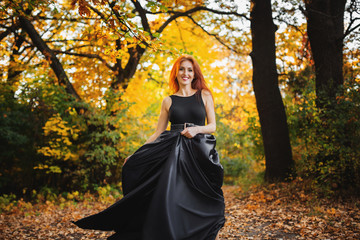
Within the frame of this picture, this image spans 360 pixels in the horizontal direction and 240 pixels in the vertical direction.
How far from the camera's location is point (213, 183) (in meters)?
3.07

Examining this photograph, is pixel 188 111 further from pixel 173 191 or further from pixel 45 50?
pixel 45 50

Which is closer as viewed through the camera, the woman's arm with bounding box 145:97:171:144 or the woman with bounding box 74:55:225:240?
the woman with bounding box 74:55:225:240

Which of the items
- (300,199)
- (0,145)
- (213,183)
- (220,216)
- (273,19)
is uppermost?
(273,19)

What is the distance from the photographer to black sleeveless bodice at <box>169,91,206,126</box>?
10.9 feet

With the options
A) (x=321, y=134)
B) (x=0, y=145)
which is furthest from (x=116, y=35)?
(x=0, y=145)

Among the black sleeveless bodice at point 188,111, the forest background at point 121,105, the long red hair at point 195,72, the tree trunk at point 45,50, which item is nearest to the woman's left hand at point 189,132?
the black sleeveless bodice at point 188,111

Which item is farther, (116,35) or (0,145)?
(0,145)

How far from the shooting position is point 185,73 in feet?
11.5

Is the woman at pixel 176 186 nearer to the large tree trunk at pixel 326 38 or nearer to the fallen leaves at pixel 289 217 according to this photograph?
the fallen leaves at pixel 289 217

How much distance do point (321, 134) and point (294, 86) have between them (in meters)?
2.58

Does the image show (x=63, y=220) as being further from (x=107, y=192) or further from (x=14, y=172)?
(x=14, y=172)

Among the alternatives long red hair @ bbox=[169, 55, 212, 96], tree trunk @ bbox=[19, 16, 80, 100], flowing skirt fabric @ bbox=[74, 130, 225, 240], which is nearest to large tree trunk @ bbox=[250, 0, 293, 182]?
long red hair @ bbox=[169, 55, 212, 96]

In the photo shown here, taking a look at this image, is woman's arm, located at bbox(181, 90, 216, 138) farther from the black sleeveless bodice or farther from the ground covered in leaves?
the ground covered in leaves

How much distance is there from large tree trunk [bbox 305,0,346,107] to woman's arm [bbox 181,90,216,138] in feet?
14.4
